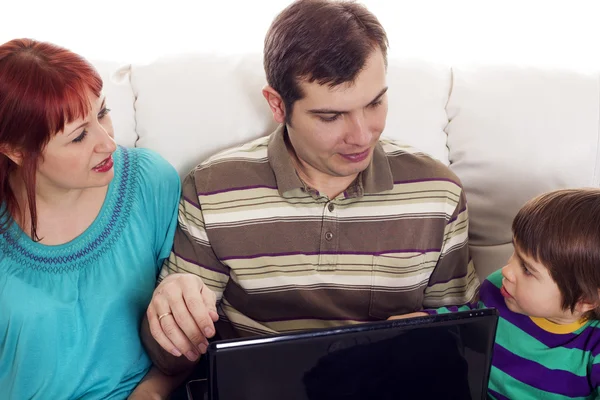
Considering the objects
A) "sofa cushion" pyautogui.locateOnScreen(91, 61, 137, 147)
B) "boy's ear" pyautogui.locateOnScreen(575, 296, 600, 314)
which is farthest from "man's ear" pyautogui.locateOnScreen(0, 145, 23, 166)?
"boy's ear" pyautogui.locateOnScreen(575, 296, 600, 314)

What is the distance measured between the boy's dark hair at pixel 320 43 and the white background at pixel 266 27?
366mm

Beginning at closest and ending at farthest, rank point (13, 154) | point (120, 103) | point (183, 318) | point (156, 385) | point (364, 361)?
point (364, 361) < point (183, 318) < point (13, 154) < point (156, 385) < point (120, 103)

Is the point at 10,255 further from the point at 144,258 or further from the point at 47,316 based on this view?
the point at 144,258

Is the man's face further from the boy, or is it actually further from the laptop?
the laptop

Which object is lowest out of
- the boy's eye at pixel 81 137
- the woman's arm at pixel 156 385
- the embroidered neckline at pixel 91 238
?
the woman's arm at pixel 156 385

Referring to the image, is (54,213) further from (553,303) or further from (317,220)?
(553,303)

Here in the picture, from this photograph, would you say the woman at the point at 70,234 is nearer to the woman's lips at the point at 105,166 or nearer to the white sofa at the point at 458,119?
the woman's lips at the point at 105,166

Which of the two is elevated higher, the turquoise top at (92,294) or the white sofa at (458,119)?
the white sofa at (458,119)

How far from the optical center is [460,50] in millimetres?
1928

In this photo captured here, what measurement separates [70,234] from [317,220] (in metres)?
0.47

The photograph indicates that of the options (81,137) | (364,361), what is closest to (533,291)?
(364,361)

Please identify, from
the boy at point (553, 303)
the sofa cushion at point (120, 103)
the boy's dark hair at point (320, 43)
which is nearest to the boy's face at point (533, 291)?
the boy at point (553, 303)

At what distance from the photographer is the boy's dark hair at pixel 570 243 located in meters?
1.08

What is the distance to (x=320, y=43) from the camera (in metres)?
1.16
